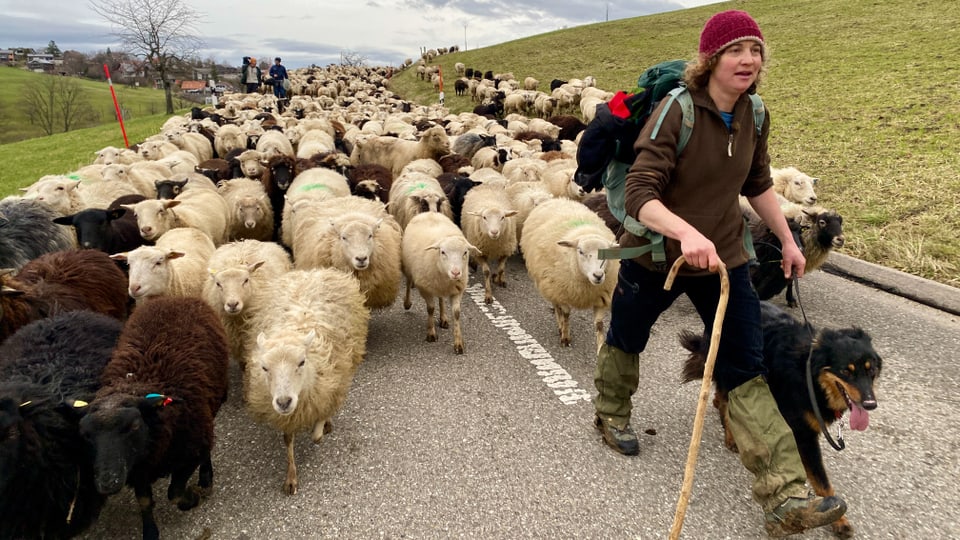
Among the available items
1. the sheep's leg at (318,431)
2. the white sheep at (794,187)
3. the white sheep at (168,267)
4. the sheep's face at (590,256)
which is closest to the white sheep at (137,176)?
the white sheep at (168,267)

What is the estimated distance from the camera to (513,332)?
5.11 meters

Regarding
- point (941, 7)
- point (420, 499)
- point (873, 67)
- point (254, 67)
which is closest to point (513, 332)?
point (420, 499)

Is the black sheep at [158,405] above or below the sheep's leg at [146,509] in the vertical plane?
above

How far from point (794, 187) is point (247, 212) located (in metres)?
7.33

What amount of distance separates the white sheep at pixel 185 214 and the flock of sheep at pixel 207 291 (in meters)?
0.03

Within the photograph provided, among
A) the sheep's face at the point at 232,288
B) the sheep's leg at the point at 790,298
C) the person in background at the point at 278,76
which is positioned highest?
the person in background at the point at 278,76

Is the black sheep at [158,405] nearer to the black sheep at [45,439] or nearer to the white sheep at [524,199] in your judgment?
the black sheep at [45,439]

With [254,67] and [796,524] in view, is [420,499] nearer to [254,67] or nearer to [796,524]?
[796,524]

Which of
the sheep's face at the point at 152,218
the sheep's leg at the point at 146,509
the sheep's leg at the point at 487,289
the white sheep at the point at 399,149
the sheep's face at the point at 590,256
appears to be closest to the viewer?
the sheep's leg at the point at 146,509

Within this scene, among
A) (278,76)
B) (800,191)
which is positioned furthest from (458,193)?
(278,76)

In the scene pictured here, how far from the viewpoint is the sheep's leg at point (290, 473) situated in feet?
9.92

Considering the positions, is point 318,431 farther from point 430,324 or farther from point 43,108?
point 43,108

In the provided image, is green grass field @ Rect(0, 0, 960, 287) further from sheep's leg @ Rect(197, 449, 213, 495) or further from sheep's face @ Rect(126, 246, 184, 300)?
sheep's face @ Rect(126, 246, 184, 300)

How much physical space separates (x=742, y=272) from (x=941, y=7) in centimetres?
2781
